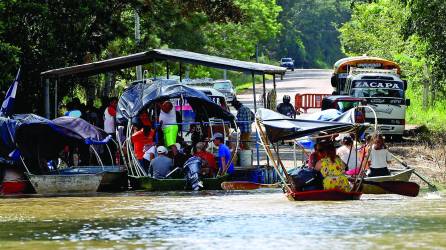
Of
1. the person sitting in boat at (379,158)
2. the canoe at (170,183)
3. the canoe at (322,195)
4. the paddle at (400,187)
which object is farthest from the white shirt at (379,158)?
the canoe at (170,183)

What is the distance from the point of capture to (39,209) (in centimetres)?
2188

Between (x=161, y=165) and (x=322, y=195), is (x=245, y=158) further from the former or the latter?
→ (x=322, y=195)

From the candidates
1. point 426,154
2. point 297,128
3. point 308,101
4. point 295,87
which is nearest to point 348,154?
point 297,128

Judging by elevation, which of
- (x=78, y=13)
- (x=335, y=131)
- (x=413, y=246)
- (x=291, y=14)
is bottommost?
(x=413, y=246)

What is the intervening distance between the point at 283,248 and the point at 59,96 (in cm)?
1972

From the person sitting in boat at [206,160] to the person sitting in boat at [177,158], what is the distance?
Result: 0.34m

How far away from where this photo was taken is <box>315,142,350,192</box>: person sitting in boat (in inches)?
846

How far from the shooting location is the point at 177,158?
2538cm

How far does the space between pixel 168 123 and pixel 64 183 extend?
3009 millimetres

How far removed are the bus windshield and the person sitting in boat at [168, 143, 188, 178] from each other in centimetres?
1406

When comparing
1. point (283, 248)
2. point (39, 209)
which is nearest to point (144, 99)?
point (39, 209)

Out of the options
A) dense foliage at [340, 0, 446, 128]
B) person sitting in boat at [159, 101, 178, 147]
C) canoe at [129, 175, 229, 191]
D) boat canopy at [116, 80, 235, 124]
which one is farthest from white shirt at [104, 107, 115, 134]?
dense foliage at [340, 0, 446, 128]

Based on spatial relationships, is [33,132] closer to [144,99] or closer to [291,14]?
[144,99]

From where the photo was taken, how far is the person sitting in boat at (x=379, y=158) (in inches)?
895
